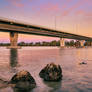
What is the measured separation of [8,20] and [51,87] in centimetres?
6941

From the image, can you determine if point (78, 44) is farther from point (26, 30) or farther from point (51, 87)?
point (51, 87)

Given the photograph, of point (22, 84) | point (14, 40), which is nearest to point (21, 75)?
point (22, 84)

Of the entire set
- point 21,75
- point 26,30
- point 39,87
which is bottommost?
point 39,87

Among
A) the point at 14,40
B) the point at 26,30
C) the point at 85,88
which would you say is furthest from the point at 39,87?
the point at 14,40

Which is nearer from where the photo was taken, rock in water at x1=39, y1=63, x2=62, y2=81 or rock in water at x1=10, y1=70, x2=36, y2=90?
rock in water at x1=10, y1=70, x2=36, y2=90

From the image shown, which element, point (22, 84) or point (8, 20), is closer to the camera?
point (22, 84)

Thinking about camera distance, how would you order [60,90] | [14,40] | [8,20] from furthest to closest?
[14,40] < [8,20] < [60,90]

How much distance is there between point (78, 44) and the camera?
192 meters

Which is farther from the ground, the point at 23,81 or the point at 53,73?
the point at 53,73

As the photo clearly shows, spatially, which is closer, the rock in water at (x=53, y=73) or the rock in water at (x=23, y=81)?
the rock in water at (x=23, y=81)

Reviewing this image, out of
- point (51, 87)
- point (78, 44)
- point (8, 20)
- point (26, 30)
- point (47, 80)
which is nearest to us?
point (51, 87)

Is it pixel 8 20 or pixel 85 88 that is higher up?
pixel 8 20

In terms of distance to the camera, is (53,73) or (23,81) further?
(53,73)

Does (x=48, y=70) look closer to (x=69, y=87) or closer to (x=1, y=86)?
(x=69, y=87)
